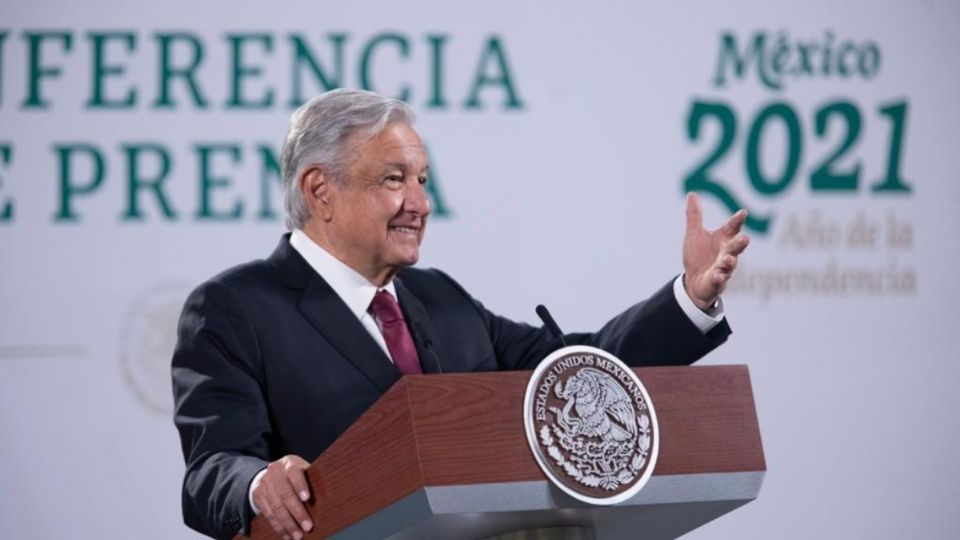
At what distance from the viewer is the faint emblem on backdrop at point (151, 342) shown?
364 cm

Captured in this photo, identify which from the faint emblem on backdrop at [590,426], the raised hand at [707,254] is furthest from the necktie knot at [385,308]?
the faint emblem on backdrop at [590,426]

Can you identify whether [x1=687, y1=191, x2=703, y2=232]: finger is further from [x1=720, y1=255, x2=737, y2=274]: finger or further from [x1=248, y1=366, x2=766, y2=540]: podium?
[x1=248, y1=366, x2=766, y2=540]: podium

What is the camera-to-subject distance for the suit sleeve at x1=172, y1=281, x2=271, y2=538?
196 centimetres

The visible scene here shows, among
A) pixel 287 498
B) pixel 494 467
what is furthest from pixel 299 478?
pixel 494 467

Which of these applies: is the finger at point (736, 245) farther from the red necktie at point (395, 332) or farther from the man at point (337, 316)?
the red necktie at point (395, 332)

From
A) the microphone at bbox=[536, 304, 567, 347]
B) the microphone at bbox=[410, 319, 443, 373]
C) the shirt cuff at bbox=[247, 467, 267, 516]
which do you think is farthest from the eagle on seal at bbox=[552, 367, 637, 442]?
the microphone at bbox=[410, 319, 443, 373]

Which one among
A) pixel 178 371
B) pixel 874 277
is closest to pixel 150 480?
pixel 178 371

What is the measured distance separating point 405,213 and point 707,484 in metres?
0.76

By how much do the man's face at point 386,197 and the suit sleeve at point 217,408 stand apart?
0.73ft

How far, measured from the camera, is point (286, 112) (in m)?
3.72

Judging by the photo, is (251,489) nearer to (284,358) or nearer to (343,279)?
(284,358)

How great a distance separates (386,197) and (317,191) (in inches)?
5.8

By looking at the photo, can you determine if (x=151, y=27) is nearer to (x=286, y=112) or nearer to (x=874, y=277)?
(x=286, y=112)

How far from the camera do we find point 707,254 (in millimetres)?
2207
